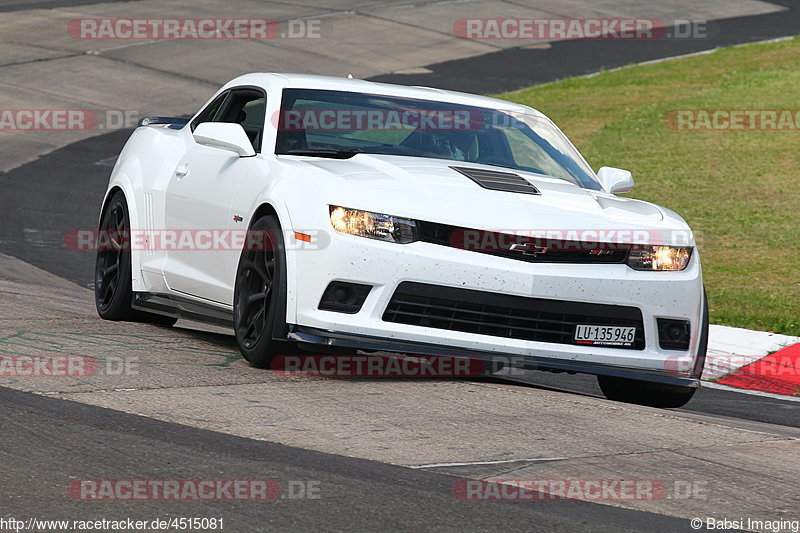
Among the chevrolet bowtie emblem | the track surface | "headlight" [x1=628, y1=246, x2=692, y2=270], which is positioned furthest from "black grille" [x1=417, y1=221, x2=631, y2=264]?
the track surface

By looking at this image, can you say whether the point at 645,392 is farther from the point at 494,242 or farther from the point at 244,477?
the point at 244,477

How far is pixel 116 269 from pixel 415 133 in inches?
95.5

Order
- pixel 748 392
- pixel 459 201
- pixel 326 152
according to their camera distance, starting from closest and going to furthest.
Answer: pixel 459 201 < pixel 326 152 < pixel 748 392

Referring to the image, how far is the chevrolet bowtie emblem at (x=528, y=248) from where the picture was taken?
630 cm

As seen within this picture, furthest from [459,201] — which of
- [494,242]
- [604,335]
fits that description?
[604,335]

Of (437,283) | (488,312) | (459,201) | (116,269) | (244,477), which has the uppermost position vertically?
(459,201)

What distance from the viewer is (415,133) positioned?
7.50m

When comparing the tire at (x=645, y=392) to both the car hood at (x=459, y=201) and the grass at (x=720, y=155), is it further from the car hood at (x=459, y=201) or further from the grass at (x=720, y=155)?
the grass at (x=720, y=155)

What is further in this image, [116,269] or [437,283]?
[116,269]

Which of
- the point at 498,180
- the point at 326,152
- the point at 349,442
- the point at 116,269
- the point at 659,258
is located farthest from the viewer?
the point at 116,269

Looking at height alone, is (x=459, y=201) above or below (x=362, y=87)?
below

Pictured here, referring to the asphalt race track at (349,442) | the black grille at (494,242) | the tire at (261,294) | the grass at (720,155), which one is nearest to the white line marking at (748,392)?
the asphalt race track at (349,442)

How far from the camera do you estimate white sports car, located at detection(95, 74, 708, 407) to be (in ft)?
20.6

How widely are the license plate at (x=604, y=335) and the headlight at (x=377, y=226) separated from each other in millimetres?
964
